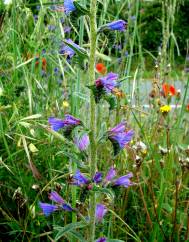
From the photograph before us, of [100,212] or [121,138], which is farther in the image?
[100,212]

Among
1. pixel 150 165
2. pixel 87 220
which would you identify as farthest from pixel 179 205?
pixel 87 220

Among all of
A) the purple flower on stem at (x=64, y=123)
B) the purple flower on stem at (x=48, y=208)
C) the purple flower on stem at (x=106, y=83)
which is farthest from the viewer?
the purple flower on stem at (x=48, y=208)

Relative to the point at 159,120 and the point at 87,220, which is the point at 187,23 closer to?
the point at 159,120

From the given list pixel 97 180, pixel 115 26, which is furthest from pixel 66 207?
pixel 115 26

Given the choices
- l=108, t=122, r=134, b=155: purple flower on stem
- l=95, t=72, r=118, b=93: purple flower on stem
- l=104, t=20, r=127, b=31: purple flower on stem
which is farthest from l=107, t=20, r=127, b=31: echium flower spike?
l=108, t=122, r=134, b=155: purple flower on stem

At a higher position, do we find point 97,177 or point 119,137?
point 119,137

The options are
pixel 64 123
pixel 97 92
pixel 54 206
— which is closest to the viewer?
pixel 97 92

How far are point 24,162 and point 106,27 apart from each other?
1.17 m

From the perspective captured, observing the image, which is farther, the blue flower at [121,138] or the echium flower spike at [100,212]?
the echium flower spike at [100,212]

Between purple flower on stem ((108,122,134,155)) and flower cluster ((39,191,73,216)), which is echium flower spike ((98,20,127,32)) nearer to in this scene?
purple flower on stem ((108,122,134,155))

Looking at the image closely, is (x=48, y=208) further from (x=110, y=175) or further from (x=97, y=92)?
(x=97, y=92)

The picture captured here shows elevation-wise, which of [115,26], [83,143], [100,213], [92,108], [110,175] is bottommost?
[100,213]

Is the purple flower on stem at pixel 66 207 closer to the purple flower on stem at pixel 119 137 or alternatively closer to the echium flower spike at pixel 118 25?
the purple flower on stem at pixel 119 137

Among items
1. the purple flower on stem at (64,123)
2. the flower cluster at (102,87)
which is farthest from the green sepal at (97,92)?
the purple flower on stem at (64,123)
